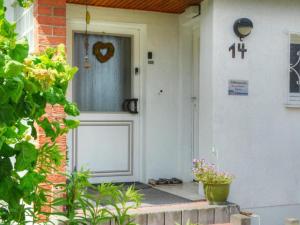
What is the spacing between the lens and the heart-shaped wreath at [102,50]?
7.48 metres

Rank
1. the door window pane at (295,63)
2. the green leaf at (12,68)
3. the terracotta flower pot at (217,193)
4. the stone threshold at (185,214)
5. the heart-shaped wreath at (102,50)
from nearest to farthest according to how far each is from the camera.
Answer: the green leaf at (12,68) < the stone threshold at (185,214) < the terracotta flower pot at (217,193) < the door window pane at (295,63) < the heart-shaped wreath at (102,50)

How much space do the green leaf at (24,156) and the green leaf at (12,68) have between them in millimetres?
354

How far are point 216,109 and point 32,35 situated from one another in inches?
97.1

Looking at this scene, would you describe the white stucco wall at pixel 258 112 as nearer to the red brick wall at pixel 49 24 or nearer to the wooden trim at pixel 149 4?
the wooden trim at pixel 149 4

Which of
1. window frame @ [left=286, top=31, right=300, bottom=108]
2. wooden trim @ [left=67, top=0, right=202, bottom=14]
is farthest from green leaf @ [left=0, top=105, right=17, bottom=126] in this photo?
window frame @ [left=286, top=31, right=300, bottom=108]

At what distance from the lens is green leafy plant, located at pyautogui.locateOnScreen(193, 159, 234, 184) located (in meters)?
5.82

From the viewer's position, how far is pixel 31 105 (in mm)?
1954

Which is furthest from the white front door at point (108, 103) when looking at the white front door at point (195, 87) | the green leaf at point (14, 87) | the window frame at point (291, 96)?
the green leaf at point (14, 87)

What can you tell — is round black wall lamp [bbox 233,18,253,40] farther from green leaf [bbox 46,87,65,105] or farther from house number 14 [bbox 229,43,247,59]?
green leaf [bbox 46,87,65,105]

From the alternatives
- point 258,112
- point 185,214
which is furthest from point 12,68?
point 258,112

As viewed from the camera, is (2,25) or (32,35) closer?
(2,25)

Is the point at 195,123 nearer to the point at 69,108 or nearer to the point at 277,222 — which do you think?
the point at 277,222

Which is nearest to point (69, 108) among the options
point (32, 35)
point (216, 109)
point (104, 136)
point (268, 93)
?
point (32, 35)

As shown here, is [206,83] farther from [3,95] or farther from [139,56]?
[3,95]
